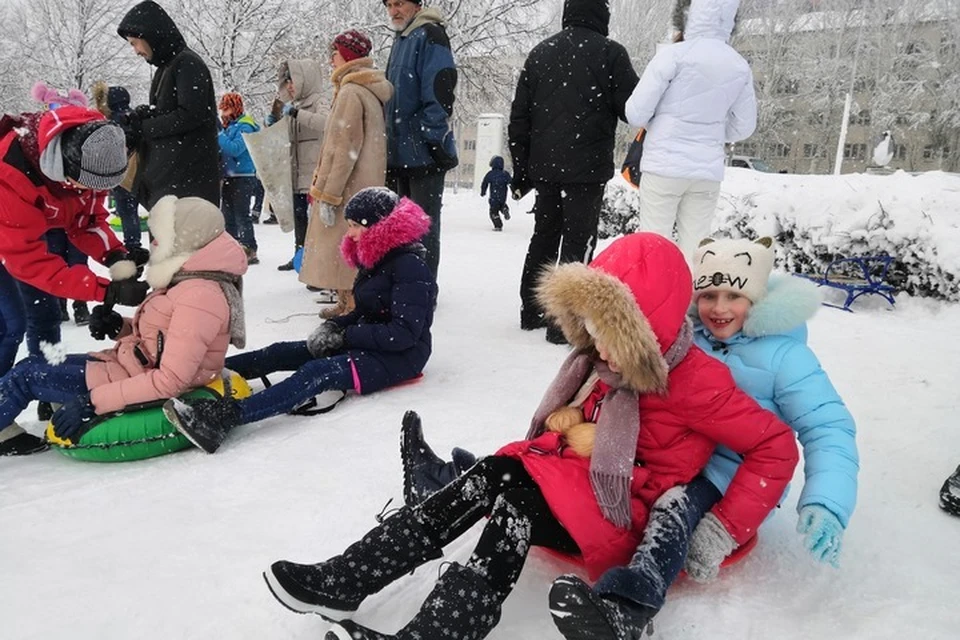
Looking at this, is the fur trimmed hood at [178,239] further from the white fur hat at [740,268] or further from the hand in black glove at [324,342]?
the white fur hat at [740,268]

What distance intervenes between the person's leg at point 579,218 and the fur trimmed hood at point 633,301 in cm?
239

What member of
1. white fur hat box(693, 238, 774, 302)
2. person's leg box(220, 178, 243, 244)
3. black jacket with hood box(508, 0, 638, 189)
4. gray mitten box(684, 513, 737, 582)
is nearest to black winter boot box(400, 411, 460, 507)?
gray mitten box(684, 513, 737, 582)

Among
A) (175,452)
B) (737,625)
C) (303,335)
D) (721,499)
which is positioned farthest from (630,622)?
(303,335)

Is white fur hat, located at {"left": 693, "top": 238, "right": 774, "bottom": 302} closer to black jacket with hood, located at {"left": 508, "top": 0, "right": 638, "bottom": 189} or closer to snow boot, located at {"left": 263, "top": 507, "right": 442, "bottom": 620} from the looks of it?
snow boot, located at {"left": 263, "top": 507, "right": 442, "bottom": 620}

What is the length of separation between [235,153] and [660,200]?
18.1 feet

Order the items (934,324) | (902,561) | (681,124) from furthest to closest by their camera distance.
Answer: (934,324) < (681,124) < (902,561)

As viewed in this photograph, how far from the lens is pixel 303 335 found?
4848 mm

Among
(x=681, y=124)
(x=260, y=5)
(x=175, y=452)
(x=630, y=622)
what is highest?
(x=260, y=5)

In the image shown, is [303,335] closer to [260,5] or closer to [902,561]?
[902,561]

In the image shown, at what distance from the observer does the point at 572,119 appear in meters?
4.36

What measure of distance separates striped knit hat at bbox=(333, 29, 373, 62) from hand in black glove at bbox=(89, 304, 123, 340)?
2674mm

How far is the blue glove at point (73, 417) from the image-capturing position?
2822 millimetres

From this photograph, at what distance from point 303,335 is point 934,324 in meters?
5.02

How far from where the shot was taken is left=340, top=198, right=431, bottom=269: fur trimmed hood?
3.62 meters
